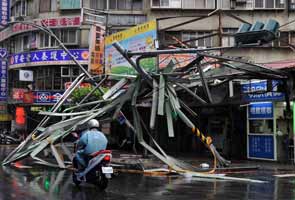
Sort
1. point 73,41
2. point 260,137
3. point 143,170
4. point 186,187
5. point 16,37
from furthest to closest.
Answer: point 16,37 < point 73,41 < point 260,137 < point 143,170 < point 186,187

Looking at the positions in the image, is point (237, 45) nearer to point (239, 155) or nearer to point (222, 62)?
point (222, 62)

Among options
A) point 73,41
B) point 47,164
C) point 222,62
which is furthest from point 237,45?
point 73,41

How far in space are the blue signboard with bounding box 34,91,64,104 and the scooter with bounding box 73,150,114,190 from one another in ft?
93.1

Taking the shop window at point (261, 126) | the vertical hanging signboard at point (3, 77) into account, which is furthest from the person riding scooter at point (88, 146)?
the vertical hanging signboard at point (3, 77)

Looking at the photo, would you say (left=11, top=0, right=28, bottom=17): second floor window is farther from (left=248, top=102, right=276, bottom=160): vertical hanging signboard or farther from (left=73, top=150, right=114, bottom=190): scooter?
(left=73, top=150, right=114, bottom=190): scooter

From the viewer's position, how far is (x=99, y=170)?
1110 centimetres

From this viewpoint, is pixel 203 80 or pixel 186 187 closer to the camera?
pixel 186 187

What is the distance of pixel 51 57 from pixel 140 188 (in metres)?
28.2

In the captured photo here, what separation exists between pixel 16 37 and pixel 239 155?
25.5m

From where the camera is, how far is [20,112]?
42000 millimetres

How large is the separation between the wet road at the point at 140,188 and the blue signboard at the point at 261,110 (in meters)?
5.91

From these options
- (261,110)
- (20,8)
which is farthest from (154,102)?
(20,8)

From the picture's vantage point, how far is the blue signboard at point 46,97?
128 ft

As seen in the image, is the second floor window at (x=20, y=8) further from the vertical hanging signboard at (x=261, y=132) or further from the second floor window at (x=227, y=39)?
the vertical hanging signboard at (x=261, y=132)
